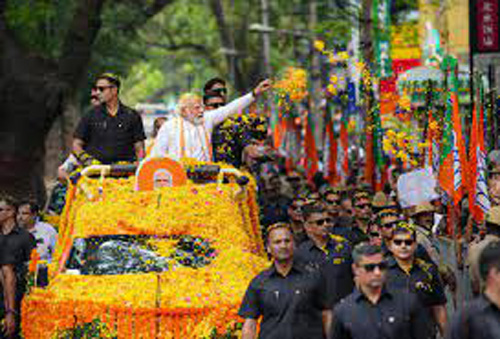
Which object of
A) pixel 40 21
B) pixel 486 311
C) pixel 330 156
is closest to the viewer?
pixel 486 311

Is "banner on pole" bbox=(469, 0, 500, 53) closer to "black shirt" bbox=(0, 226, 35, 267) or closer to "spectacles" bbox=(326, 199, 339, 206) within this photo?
"spectacles" bbox=(326, 199, 339, 206)

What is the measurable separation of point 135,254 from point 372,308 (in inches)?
132

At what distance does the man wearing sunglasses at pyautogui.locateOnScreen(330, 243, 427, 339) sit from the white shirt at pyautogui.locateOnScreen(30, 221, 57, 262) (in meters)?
6.61

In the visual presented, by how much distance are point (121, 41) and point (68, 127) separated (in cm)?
839

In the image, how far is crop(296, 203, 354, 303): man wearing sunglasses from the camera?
10.5 metres

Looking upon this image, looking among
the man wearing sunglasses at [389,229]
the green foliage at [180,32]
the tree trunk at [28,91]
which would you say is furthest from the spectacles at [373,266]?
the tree trunk at [28,91]

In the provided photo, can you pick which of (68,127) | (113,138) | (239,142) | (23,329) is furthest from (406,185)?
(68,127)

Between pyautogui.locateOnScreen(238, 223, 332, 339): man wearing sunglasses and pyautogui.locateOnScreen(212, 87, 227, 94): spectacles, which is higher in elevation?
pyautogui.locateOnScreen(212, 87, 227, 94): spectacles

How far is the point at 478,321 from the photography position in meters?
6.68

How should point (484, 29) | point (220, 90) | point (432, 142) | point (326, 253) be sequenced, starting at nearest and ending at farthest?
1. point (326, 253)
2. point (220, 90)
3. point (432, 142)
4. point (484, 29)

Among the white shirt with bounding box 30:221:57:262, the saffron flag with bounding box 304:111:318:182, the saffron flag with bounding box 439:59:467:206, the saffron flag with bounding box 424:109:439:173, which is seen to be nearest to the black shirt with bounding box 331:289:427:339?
the saffron flag with bounding box 439:59:467:206

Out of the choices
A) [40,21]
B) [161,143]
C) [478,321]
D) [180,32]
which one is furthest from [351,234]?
[180,32]

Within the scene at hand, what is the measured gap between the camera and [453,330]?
6.78m

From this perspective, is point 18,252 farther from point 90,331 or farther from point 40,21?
point 40,21
